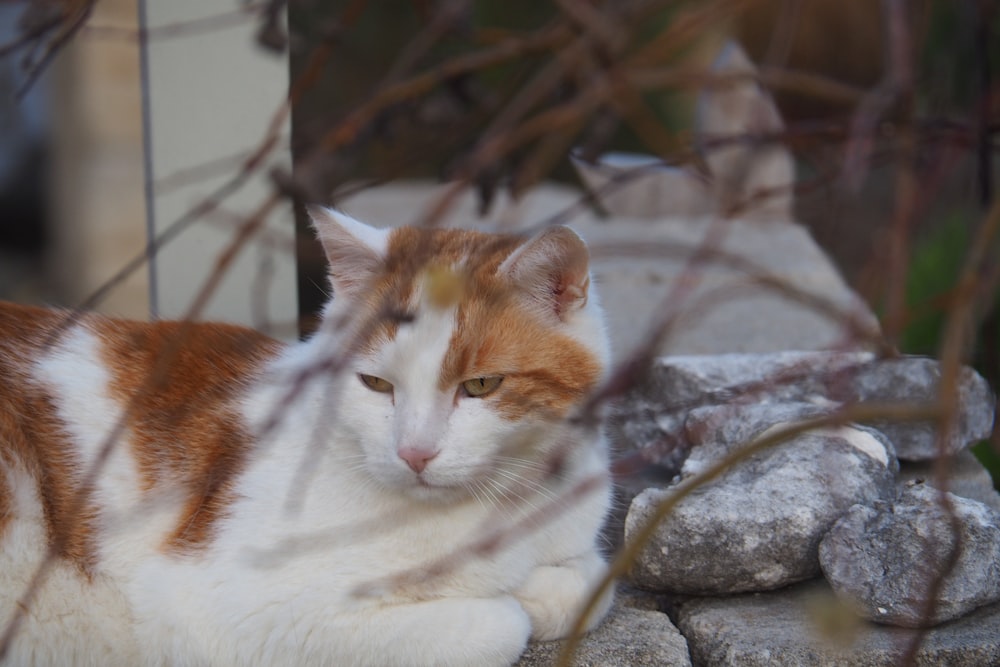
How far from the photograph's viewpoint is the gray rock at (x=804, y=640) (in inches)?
71.6

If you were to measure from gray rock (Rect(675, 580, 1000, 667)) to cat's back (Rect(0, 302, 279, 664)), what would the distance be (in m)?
0.92

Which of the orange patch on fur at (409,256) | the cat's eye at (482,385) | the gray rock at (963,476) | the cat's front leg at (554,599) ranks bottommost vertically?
the gray rock at (963,476)

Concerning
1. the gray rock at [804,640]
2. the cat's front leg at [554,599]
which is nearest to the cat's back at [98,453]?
the cat's front leg at [554,599]

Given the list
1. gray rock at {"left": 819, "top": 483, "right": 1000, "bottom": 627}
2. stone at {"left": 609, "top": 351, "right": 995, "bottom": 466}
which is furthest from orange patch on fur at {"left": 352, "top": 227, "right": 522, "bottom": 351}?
gray rock at {"left": 819, "top": 483, "right": 1000, "bottom": 627}

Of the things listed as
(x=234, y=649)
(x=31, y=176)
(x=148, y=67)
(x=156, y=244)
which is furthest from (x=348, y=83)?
(x=156, y=244)

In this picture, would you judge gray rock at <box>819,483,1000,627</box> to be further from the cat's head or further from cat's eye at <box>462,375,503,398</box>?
cat's eye at <box>462,375,503,398</box>

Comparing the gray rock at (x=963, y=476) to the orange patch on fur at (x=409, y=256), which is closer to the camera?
the orange patch on fur at (x=409, y=256)

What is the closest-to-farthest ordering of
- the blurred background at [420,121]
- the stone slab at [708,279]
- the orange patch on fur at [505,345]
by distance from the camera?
the blurred background at [420,121]
the orange patch on fur at [505,345]
the stone slab at [708,279]

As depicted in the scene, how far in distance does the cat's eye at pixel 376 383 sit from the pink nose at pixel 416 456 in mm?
171

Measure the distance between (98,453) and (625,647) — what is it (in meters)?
1.01

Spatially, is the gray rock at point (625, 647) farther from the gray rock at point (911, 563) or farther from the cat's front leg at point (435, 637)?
the gray rock at point (911, 563)

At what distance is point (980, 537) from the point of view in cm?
192

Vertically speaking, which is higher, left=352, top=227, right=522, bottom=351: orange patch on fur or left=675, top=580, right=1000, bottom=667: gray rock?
left=352, top=227, right=522, bottom=351: orange patch on fur

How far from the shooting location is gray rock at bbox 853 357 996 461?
2605 millimetres
